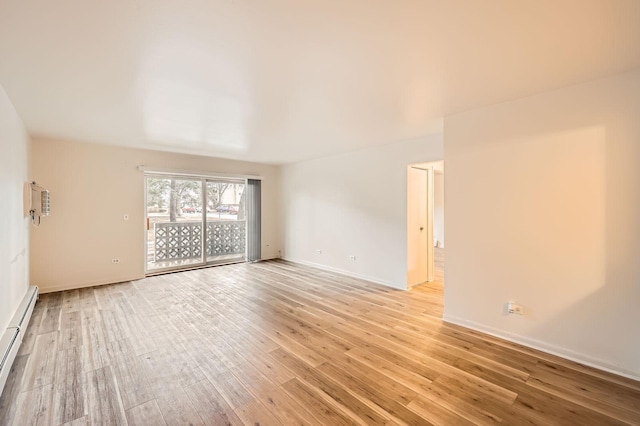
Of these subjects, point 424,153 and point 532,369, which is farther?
point 424,153

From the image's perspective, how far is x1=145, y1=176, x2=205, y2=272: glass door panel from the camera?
5613 millimetres

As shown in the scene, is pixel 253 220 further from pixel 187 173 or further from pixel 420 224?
pixel 420 224

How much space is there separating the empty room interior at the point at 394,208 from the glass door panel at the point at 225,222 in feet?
6.30

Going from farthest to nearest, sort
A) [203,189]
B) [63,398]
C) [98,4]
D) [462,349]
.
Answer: [203,189] → [462,349] → [63,398] → [98,4]

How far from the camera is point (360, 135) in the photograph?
4.22 metres

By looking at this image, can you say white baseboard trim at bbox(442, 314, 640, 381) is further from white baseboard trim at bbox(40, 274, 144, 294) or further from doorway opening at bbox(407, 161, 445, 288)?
white baseboard trim at bbox(40, 274, 144, 294)

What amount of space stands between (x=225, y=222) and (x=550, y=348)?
6131 millimetres

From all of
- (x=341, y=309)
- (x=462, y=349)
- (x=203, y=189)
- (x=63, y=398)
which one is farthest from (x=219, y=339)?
(x=203, y=189)

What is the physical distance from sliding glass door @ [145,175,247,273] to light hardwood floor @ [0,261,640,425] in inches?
80.0

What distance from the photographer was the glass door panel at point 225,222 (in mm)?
6375

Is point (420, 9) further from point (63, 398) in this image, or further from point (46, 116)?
point (46, 116)

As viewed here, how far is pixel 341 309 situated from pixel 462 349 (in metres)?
1.51

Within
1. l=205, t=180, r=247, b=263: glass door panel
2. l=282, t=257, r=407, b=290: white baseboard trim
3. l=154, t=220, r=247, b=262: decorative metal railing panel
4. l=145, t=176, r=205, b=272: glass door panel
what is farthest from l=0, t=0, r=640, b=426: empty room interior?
l=205, t=180, r=247, b=263: glass door panel

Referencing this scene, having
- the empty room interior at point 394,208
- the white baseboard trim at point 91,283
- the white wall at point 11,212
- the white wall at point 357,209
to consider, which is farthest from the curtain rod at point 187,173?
the white baseboard trim at point 91,283
